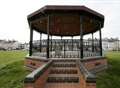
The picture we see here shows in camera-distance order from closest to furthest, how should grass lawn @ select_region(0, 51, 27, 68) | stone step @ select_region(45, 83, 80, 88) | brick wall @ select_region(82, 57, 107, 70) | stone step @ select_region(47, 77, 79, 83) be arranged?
stone step @ select_region(45, 83, 80, 88) → stone step @ select_region(47, 77, 79, 83) → brick wall @ select_region(82, 57, 107, 70) → grass lawn @ select_region(0, 51, 27, 68)

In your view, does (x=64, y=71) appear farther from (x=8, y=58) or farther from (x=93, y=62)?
(x=8, y=58)

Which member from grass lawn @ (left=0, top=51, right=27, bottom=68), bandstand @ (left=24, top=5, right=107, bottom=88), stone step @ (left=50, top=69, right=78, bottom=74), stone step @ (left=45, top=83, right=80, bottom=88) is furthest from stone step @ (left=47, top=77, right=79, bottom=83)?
grass lawn @ (left=0, top=51, right=27, bottom=68)

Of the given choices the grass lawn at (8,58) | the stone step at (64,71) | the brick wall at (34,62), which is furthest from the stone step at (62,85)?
the grass lawn at (8,58)

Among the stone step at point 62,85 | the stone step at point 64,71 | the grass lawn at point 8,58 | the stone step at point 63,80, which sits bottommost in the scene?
the grass lawn at point 8,58

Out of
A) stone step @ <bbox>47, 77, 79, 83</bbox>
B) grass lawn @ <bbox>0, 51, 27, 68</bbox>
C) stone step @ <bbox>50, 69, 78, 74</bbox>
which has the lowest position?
grass lawn @ <bbox>0, 51, 27, 68</bbox>

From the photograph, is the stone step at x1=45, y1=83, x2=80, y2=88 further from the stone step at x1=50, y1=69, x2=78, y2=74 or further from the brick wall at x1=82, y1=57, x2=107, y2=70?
the brick wall at x1=82, y1=57, x2=107, y2=70

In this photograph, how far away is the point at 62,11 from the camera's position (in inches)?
457

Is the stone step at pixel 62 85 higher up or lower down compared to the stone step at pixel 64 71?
lower down

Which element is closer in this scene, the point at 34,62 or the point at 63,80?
the point at 63,80

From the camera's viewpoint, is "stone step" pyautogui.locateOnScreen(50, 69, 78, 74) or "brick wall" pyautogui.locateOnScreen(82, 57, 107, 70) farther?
"brick wall" pyautogui.locateOnScreen(82, 57, 107, 70)

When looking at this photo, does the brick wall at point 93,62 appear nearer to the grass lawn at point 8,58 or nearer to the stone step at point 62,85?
the stone step at point 62,85

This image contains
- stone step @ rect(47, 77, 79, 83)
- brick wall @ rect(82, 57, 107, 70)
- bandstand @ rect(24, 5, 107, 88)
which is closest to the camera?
bandstand @ rect(24, 5, 107, 88)

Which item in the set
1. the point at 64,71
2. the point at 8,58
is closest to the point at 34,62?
the point at 64,71

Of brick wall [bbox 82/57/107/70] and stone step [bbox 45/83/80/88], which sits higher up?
brick wall [bbox 82/57/107/70]
